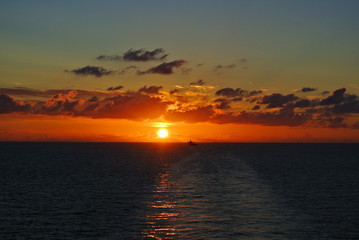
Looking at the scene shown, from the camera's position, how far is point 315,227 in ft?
147

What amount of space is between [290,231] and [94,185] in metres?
50.1

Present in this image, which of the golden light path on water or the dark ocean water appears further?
the dark ocean water

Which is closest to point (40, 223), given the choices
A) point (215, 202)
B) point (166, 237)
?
point (166, 237)

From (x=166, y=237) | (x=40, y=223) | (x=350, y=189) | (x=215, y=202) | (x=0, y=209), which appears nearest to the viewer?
(x=166, y=237)

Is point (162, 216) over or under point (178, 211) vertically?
under

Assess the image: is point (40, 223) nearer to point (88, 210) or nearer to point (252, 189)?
point (88, 210)

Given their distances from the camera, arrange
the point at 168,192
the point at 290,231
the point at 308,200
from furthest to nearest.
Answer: the point at 168,192
the point at 308,200
the point at 290,231

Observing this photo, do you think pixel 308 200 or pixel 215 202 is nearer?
pixel 215 202

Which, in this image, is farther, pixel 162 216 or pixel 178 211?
pixel 178 211

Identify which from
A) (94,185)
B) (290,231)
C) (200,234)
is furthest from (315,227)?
(94,185)

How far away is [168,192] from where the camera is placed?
7138cm

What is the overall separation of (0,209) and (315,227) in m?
41.7

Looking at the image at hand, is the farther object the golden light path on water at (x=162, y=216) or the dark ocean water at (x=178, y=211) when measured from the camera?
the dark ocean water at (x=178, y=211)

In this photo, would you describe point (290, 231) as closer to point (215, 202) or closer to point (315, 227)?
point (315, 227)
